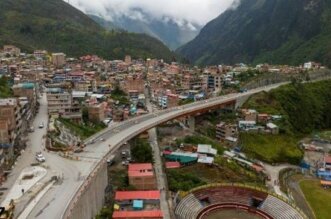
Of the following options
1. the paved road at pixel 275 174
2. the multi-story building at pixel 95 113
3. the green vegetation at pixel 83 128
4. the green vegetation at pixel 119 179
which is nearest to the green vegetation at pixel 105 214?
the green vegetation at pixel 119 179

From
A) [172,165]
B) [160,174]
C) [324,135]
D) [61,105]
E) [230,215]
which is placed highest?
[61,105]

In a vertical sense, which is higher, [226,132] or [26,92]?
[26,92]

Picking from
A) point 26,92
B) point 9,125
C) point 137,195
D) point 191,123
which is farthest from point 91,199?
point 191,123

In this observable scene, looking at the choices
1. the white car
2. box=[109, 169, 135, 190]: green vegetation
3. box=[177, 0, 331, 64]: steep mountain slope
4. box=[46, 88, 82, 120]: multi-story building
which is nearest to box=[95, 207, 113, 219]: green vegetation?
box=[109, 169, 135, 190]: green vegetation

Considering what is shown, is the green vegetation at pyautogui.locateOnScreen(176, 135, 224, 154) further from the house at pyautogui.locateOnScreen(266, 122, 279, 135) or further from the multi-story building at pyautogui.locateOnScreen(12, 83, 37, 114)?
the multi-story building at pyautogui.locateOnScreen(12, 83, 37, 114)

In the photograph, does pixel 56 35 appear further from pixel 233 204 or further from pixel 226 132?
pixel 233 204

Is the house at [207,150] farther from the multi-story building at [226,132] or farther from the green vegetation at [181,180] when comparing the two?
the multi-story building at [226,132]

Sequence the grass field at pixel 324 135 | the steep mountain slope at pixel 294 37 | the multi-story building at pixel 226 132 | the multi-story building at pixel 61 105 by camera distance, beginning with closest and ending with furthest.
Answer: the multi-story building at pixel 61 105, the multi-story building at pixel 226 132, the grass field at pixel 324 135, the steep mountain slope at pixel 294 37
